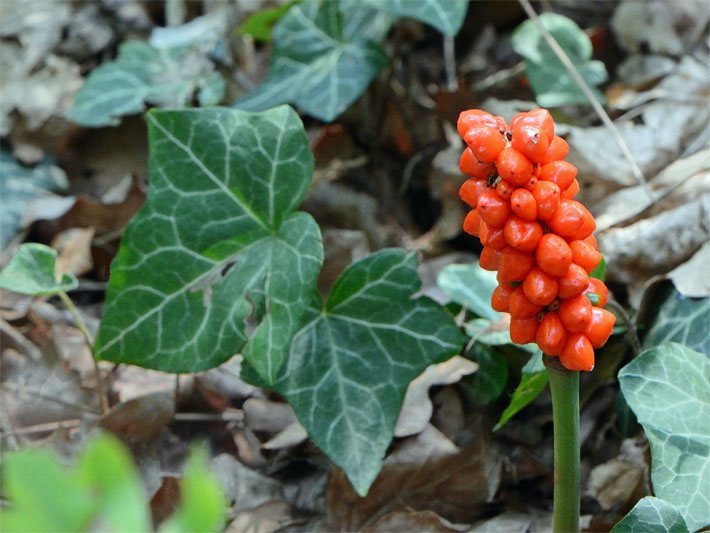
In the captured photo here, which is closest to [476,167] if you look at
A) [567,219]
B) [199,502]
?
[567,219]

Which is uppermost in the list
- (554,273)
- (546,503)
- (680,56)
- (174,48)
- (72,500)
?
(72,500)

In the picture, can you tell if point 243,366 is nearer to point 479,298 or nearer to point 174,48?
point 479,298

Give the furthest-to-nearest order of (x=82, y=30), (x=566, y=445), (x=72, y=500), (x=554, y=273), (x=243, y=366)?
(x=82, y=30), (x=243, y=366), (x=566, y=445), (x=554, y=273), (x=72, y=500)

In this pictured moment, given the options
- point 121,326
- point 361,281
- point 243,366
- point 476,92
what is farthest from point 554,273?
point 476,92

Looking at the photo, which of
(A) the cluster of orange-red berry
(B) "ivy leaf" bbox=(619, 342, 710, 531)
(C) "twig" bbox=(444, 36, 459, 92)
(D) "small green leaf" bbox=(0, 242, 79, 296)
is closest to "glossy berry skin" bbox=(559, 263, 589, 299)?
(A) the cluster of orange-red berry

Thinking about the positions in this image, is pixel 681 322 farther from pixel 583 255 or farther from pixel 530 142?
pixel 530 142

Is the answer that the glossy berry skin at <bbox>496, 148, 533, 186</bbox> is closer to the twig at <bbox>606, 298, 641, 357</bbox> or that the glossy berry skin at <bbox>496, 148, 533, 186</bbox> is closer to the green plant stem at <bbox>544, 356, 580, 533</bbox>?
the green plant stem at <bbox>544, 356, 580, 533</bbox>

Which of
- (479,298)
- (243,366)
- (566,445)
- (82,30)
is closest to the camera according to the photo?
(566,445)

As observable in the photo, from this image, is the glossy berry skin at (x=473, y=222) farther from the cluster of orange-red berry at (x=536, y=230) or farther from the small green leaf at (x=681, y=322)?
the small green leaf at (x=681, y=322)
